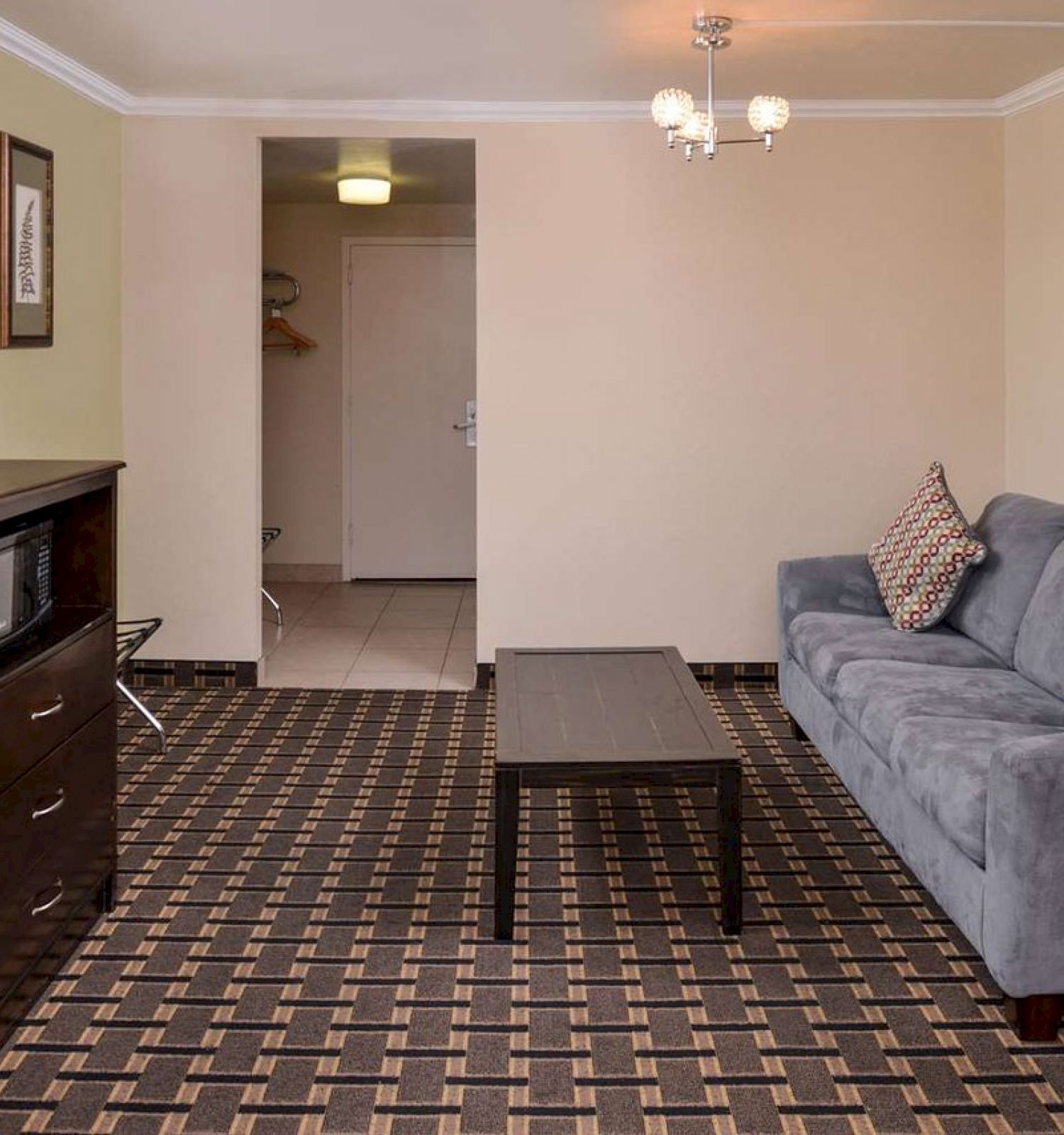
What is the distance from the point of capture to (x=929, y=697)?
3725 mm

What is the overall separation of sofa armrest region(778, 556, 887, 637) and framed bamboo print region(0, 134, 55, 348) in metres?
2.75

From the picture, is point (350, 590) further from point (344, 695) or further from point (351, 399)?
point (344, 695)

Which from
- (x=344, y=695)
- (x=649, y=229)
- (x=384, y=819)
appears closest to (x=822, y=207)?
(x=649, y=229)

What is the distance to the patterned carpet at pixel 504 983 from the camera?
2479 millimetres

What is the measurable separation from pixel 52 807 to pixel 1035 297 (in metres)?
4.11

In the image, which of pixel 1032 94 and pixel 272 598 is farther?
pixel 272 598

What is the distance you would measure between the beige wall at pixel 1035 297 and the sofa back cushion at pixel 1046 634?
1.20 metres

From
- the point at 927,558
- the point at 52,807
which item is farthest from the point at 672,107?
the point at 52,807

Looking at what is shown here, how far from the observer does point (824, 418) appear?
569 cm

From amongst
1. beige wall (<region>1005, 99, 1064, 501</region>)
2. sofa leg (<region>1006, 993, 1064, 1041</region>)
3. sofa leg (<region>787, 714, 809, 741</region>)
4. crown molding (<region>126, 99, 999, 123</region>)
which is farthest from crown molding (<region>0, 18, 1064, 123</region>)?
sofa leg (<region>1006, 993, 1064, 1041</region>)

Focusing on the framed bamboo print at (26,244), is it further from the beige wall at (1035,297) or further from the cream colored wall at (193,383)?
the beige wall at (1035,297)

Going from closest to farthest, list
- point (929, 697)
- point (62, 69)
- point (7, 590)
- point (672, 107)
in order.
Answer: point (7, 590), point (929, 697), point (672, 107), point (62, 69)

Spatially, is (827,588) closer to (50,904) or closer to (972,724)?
(972,724)

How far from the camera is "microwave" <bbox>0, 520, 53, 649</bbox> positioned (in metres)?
2.81
